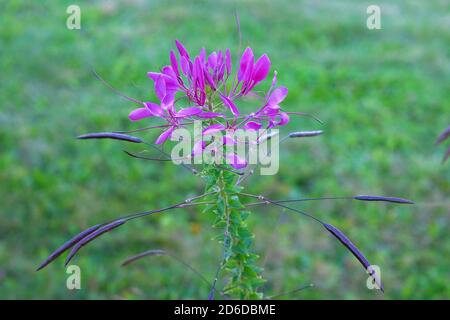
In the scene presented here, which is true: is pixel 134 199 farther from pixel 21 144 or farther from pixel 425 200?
pixel 425 200

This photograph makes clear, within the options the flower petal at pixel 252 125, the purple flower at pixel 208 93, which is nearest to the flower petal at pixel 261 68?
the purple flower at pixel 208 93

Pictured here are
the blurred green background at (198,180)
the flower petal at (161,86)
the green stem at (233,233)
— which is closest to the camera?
the flower petal at (161,86)

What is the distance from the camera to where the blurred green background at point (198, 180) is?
9.51 feet

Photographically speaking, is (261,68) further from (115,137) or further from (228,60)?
(115,137)

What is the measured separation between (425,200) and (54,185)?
7.62 feet

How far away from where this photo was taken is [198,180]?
3605 millimetres

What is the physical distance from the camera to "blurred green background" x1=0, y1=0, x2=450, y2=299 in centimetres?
290

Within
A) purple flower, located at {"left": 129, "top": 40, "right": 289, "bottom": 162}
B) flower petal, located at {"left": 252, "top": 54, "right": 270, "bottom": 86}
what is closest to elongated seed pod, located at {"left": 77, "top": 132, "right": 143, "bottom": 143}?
purple flower, located at {"left": 129, "top": 40, "right": 289, "bottom": 162}

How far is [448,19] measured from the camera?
255 inches

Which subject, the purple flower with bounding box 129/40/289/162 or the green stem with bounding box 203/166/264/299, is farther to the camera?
the green stem with bounding box 203/166/264/299

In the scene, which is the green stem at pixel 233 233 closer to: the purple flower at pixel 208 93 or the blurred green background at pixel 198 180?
the purple flower at pixel 208 93

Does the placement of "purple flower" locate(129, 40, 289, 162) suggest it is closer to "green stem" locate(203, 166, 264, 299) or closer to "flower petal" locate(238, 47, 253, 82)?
"flower petal" locate(238, 47, 253, 82)
